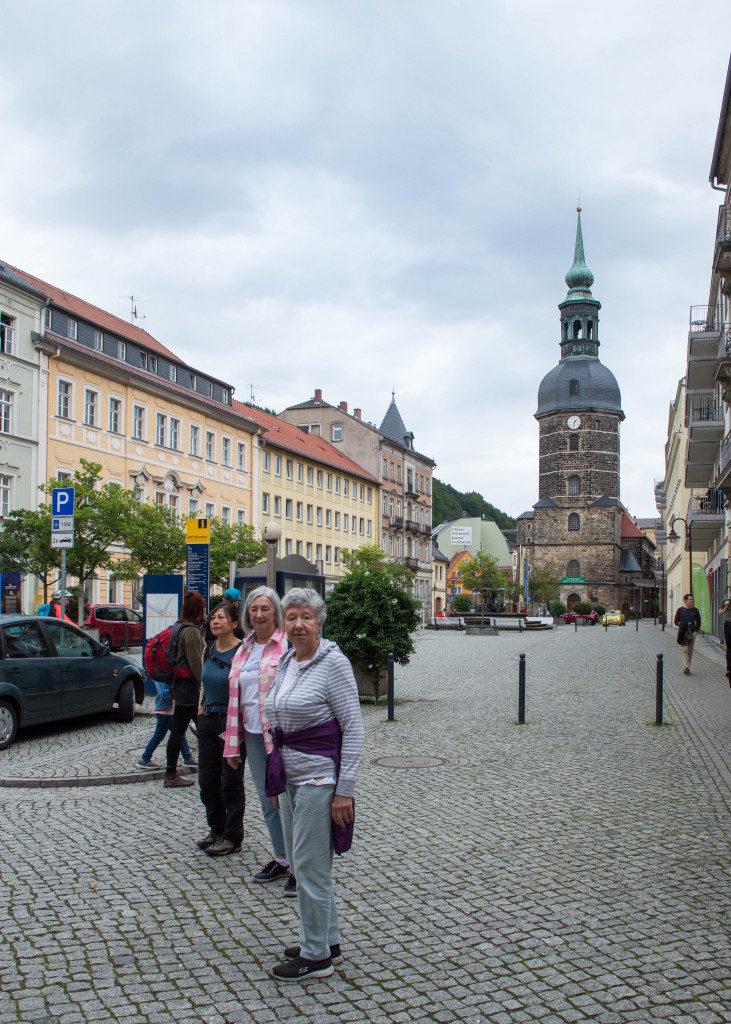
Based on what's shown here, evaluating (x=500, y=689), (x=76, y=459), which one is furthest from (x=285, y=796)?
(x=76, y=459)

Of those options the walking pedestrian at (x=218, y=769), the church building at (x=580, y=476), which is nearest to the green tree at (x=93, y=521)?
the walking pedestrian at (x=218, y=769)

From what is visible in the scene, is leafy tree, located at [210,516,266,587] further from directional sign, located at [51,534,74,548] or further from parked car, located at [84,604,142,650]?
directional sign, located at [51,534,74,548]

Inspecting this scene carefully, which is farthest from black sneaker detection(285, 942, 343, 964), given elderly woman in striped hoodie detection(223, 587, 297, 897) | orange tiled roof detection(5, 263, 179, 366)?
orange tiled roof detection(5, 263, 179, 366)

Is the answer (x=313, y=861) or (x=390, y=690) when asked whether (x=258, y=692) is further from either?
(x=390, y=690)

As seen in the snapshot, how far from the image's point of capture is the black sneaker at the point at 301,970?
4.73m

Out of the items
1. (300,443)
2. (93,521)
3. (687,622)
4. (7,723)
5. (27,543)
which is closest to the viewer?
(7,723)

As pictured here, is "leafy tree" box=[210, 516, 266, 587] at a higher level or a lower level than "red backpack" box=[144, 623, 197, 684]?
higher

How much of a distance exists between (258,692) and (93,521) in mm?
25967

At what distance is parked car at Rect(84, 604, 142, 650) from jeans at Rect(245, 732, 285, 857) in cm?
2573

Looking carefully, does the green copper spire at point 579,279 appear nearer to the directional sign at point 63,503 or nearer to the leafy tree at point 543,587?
the leafy tree at point 543,587

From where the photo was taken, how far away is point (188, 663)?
8.41 metres

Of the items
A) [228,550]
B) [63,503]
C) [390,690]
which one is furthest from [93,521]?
[390,690]

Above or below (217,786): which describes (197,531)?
above

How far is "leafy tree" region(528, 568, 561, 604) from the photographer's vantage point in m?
104
